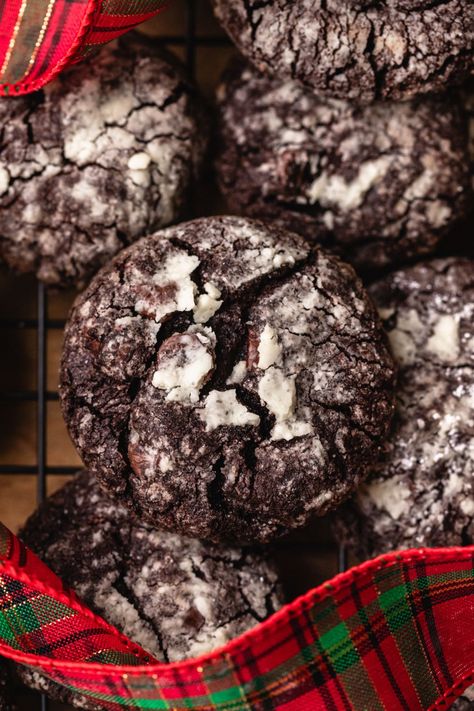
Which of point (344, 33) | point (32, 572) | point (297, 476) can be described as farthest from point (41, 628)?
point (344, 33)

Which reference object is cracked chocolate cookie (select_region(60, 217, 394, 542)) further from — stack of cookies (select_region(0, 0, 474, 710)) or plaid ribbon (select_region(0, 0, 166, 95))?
plaid ribbon (select_region(0, 0, 166, 95))

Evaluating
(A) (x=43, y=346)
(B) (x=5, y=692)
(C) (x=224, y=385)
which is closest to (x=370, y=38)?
(C) (x=224, y=385)

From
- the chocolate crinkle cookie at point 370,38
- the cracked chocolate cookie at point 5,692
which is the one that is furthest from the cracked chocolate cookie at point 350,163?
the cracked chocolate cookie at point 5,692

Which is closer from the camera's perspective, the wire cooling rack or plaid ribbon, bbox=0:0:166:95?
plaid ribbon, bbox=0:0:166:95

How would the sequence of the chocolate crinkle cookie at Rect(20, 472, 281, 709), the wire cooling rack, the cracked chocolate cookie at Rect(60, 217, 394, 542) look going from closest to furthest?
the cracked chocolate cookie at Rect(60, 217, 394, 542) → the chocolate crinkle cookie at Rect(20, 472, 281, 709) → the wire cooling rack

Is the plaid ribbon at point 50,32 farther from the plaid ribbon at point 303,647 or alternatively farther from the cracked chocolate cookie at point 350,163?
the plaid ribbon at point 303,647

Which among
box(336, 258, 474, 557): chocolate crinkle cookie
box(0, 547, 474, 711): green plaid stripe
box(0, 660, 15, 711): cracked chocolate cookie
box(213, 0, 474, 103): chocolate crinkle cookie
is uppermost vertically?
box(213, 0, 474, 103): chocolate crinkle cookie

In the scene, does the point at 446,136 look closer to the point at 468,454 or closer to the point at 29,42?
the point at 468,454

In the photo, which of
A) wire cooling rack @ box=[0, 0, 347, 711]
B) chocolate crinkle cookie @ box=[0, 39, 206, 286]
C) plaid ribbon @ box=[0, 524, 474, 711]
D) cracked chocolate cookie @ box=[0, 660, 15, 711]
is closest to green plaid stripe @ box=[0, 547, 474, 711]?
plaid ribbon @ box=[0, 524, 474, 711]
